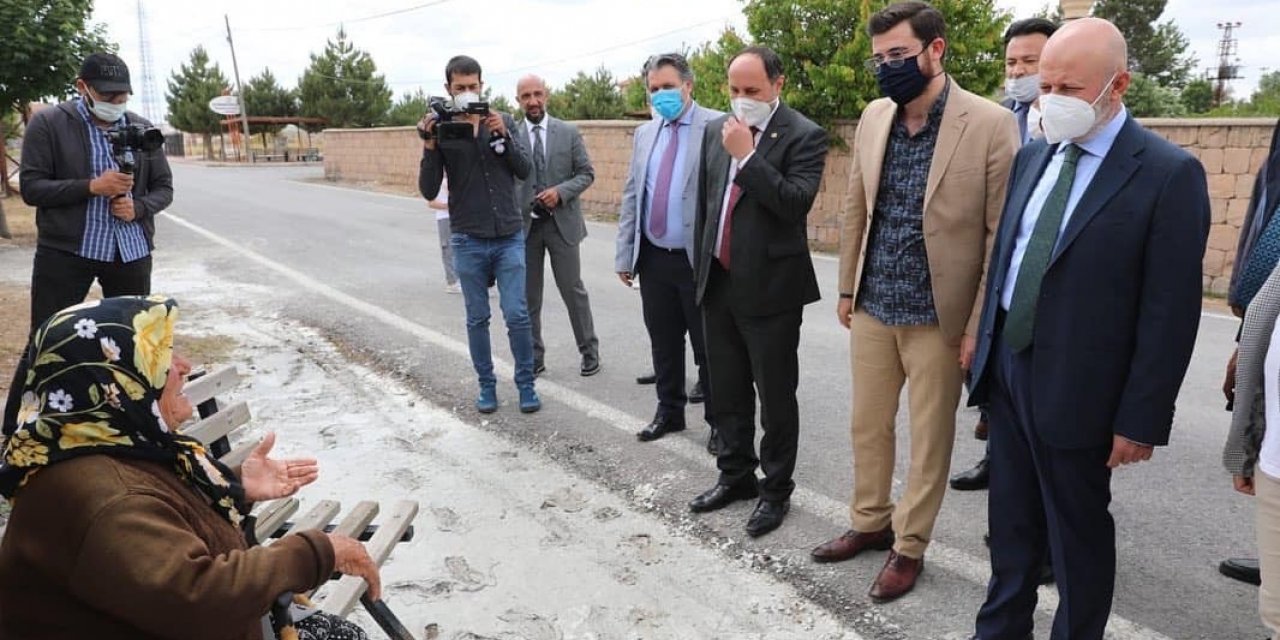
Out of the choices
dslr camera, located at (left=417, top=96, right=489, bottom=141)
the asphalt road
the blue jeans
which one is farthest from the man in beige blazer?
dslr camera, located at (left=417, top=96, right=489, bottom=141)

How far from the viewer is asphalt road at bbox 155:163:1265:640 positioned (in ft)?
9.96

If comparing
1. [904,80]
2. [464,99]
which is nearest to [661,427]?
[464,99]

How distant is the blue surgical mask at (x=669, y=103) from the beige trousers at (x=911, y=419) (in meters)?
1.58

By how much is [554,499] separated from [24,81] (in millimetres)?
12311

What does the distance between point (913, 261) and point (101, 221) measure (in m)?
3.99

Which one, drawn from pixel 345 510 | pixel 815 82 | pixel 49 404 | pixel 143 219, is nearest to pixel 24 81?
pixel 143 219

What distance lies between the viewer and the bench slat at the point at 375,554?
2.39m

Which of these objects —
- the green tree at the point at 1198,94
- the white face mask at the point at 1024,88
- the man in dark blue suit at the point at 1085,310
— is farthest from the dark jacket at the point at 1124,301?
the green tree at the point at 1198,94

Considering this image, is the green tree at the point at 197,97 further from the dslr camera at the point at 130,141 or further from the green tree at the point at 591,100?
the dslr camera at the point at 130,141

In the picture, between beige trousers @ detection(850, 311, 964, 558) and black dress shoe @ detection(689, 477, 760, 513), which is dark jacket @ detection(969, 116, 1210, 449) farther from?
black dress shoe @ detection(689, 477, 760, 513)

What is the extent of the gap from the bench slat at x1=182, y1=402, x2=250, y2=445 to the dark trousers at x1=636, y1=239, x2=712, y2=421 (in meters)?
2.13

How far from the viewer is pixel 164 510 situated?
1.72m

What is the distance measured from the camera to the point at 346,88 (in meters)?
48.3

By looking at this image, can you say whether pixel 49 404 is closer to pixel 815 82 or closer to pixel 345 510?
pixel 345 510
